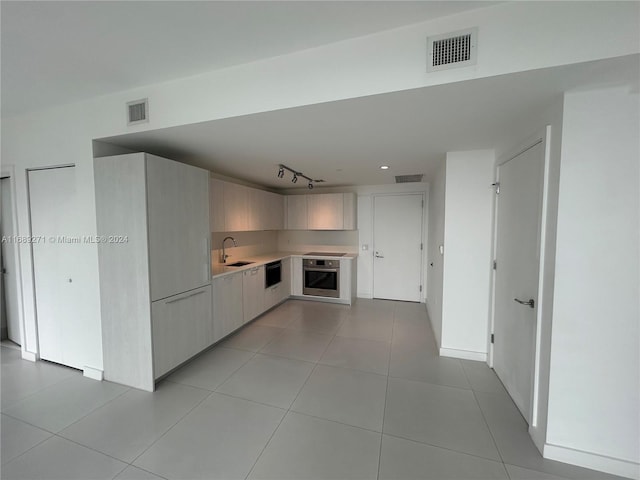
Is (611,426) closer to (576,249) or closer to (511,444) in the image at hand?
(511,444)

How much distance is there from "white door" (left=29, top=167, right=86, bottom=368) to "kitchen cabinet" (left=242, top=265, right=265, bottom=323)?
173 centimetres

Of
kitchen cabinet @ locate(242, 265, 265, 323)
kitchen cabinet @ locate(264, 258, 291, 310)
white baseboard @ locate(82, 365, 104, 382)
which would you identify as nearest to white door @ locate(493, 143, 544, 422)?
kitchen cabinet @ locate(242, 265, 265, 323)

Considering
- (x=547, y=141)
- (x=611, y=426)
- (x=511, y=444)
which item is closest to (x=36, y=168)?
(x=547, y=141)

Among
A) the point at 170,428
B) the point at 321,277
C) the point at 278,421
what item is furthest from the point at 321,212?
the point at 170,428

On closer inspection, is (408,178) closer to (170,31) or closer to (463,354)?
(463,354)

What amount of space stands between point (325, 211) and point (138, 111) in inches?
134

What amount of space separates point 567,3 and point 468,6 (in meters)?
0.43

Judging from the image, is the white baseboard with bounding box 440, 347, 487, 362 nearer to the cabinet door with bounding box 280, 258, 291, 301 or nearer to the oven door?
the oven door

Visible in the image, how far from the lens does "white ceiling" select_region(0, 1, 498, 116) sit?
1.24 meters

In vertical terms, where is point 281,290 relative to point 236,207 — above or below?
below

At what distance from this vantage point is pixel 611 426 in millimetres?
1476

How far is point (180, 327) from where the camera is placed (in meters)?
2.51

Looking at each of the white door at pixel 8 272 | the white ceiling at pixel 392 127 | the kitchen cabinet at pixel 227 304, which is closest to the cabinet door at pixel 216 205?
the white ceiling at pixel 392 127

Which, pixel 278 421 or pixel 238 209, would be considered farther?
pixel 238 209
